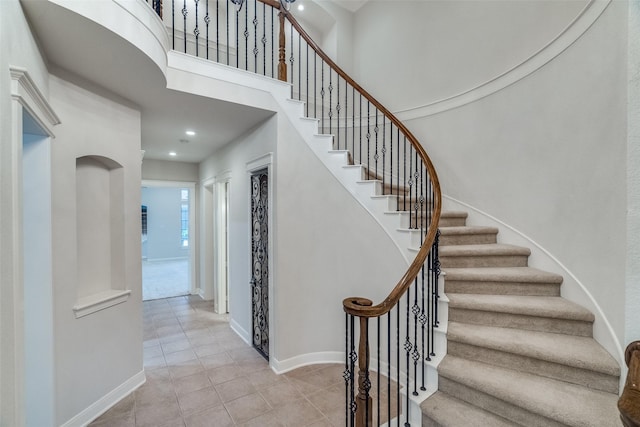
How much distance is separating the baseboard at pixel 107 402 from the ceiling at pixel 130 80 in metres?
2.62

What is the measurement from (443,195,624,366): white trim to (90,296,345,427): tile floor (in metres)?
1.96

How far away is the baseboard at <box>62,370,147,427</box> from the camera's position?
2205 millimetres

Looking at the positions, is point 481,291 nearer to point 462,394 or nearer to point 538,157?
point 462,394

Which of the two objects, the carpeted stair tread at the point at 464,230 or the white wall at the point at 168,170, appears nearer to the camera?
the carpeted stair tread at the point at 464,230

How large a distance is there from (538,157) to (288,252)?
2653 mm

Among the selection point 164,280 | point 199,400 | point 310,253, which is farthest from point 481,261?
point 164,280

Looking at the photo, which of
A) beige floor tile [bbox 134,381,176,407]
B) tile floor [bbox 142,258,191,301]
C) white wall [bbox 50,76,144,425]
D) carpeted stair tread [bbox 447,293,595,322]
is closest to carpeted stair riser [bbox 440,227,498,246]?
carpeted stair tread [bbox 447,293,595,322]

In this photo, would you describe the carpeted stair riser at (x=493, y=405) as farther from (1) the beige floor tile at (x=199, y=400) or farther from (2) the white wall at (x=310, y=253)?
(1) the beige floor tile at (x=199, y=400)

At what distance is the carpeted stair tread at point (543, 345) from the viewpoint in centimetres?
171


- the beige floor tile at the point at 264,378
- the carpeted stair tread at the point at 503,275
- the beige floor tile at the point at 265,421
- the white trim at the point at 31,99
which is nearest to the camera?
the white trim at the point at 31,99

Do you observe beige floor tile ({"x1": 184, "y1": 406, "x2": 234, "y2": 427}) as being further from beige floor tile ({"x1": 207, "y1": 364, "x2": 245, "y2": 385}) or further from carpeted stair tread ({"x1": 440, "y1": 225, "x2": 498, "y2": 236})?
carpeted stair tread ({"x1": 440, "y1": 225, "x2": 498, "y2": 236})

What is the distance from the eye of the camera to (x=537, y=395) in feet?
5.36

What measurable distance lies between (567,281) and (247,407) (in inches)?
114

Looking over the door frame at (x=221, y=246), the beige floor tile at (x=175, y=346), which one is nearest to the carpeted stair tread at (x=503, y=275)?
the beige floor tile at (x=175, y=346)
